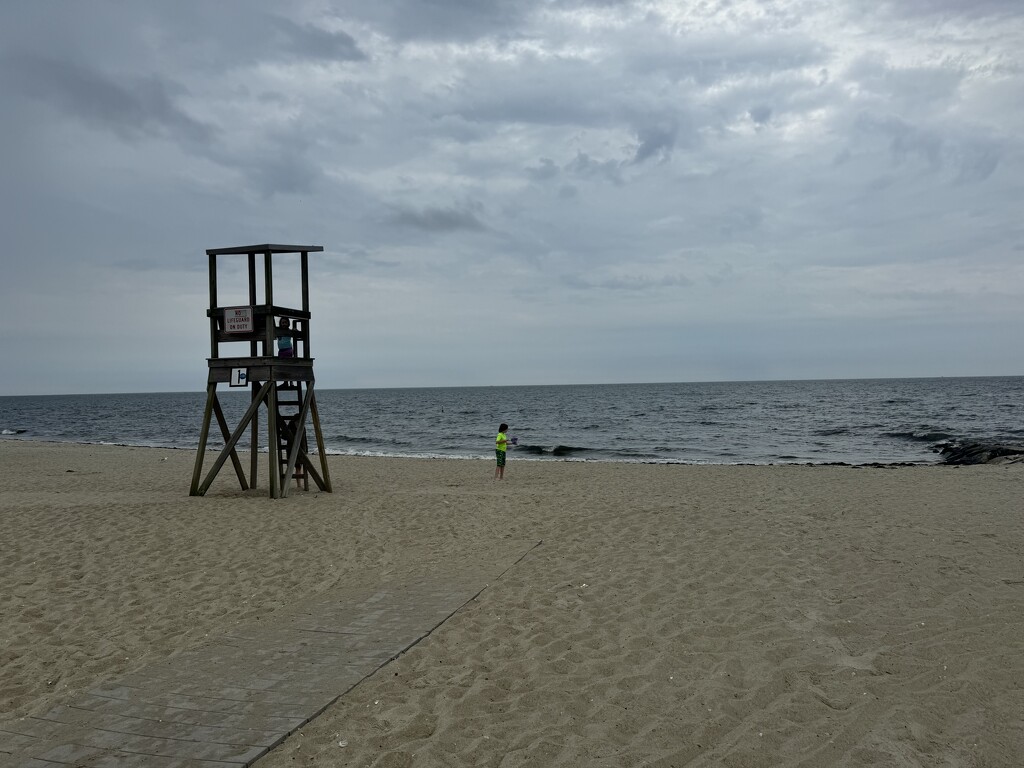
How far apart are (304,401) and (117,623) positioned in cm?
712

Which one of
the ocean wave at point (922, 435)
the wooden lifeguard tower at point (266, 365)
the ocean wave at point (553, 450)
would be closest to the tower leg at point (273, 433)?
the wooden lifeguard tower at point (266, 365)

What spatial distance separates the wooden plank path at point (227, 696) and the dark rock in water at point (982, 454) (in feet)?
69.5

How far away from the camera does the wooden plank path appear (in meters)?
3.75

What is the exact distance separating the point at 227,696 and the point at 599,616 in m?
3.04

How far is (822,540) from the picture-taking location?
9102mm

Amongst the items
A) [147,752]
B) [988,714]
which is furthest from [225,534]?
[988,714]

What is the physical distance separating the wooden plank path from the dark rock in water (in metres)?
21.2

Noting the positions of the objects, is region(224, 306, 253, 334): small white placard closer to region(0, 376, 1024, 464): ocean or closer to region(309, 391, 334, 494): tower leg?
region(309, 391, 334, 494): tower leg

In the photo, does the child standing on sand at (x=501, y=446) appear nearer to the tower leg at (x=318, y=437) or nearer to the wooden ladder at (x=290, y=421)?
the tower leg at (x=318, y=437)

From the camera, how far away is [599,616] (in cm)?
605

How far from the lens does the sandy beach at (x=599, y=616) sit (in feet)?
13.0

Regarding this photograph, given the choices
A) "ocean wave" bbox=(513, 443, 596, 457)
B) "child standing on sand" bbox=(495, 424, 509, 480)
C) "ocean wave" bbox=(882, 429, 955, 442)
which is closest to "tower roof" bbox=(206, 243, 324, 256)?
"child standing on sand" bbox=(495, 424, 509, 480)

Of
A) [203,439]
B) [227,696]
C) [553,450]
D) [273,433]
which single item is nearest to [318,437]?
[273,433]

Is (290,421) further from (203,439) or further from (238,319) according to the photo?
(238,319)
